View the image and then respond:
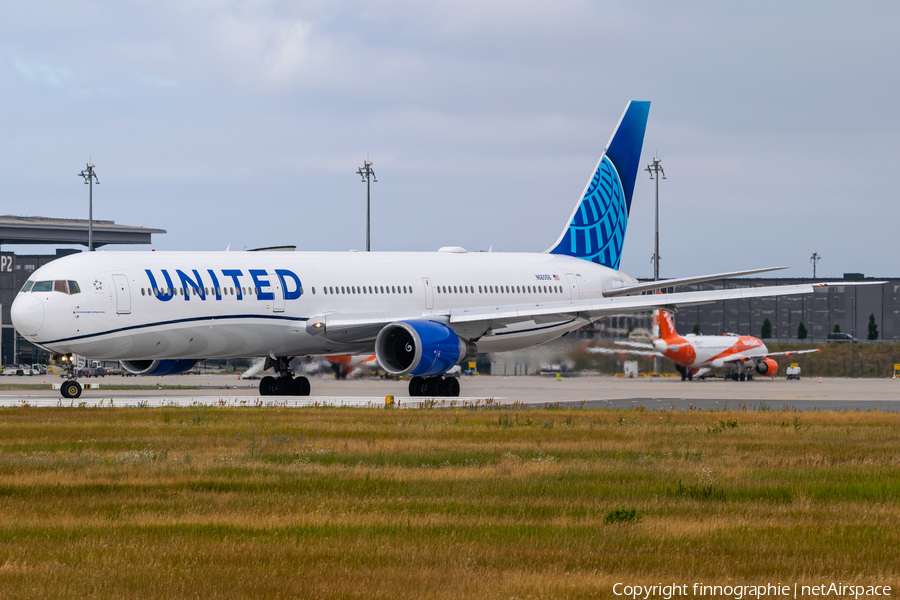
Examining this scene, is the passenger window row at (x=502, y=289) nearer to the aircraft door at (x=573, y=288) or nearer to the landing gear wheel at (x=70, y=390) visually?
the aircraft door at (x=573, y=288)

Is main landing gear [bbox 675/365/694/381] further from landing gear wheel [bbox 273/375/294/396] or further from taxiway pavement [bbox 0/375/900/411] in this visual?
landing gear wheel [bbox 273/375/294/396]

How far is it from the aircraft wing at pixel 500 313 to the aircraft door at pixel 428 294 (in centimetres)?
142

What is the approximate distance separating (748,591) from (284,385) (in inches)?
1208

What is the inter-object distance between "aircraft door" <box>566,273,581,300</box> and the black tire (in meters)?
18.0

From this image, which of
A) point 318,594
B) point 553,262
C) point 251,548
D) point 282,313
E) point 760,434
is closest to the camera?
point 318,594

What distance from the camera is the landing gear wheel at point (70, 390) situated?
109 feet

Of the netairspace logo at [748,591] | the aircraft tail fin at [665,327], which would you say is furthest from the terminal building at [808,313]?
the netairspace logo at [748,591]

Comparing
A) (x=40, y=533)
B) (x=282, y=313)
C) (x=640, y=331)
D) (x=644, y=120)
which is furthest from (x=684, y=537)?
(x=640, y=331)

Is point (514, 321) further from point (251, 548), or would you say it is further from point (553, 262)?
point (251, 548)

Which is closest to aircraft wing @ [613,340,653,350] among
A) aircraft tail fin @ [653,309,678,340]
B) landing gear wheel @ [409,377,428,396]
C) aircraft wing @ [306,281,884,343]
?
aircraft tail fin @ [653,309,678,340]

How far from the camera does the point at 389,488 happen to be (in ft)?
46.7

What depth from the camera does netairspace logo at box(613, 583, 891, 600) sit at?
28.4 feet

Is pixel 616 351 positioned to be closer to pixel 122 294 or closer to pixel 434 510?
pixel 122 294

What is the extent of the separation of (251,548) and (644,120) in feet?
127
